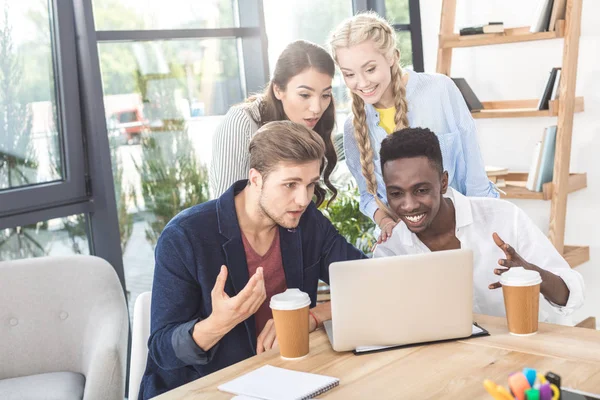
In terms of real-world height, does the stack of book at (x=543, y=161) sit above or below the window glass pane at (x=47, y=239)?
above

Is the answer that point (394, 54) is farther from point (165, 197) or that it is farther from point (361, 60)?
point (165, 197)

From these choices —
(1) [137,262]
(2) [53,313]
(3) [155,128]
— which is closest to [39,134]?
(3) [155,128]

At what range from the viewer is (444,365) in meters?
1.65

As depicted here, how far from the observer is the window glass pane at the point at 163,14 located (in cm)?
337

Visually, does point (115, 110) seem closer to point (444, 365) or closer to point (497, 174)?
point (497, 174)

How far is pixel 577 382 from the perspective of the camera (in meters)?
1.49

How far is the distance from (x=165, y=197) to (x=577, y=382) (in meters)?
2.41

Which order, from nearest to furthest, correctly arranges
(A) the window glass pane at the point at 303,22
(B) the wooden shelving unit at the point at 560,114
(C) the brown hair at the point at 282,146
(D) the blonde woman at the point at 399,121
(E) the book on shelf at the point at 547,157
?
(C) the brown hair at the point at 282,146, (D) the blonde woman at the point at 399,121, (B) the wooden shelving unit at the point at 560,114, (E) the book on shelf at the point at 547,157, (A) the window glass pane at the point at 303,22

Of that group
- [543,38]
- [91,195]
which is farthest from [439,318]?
[543,38]

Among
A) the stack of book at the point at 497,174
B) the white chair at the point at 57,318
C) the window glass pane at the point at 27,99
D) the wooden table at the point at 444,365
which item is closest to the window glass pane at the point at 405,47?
the stack of book at the point at 497,174

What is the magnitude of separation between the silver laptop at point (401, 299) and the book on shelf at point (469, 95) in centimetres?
240

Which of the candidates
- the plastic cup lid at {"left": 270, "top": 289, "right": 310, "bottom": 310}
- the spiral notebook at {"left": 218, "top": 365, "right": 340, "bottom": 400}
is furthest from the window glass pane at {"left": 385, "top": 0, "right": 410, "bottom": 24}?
the spiral notebook at {"left": 218, "top": 365, "right": 340, "bottom": 400}

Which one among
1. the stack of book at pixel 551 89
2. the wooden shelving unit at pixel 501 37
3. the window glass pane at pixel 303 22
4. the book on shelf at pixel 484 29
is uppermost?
the window glass pane at pixel 303 22

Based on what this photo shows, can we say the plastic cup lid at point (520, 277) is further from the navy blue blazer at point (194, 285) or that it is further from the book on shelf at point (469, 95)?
the book on shelf at point (469, 95)
